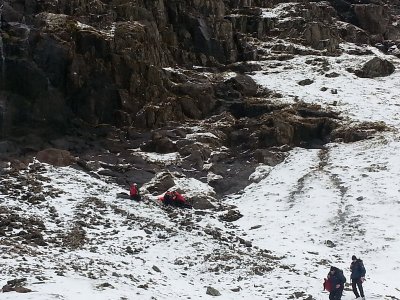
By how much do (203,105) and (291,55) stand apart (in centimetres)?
1620

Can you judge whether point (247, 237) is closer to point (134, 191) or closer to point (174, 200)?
point (174, 200)

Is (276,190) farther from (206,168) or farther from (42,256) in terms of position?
(42,256)

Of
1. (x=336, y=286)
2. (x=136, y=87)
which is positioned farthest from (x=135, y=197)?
(x=336, y=286)

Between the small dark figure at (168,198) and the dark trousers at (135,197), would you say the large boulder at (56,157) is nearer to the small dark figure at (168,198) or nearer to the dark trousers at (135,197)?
the dark trousers at (135,197)

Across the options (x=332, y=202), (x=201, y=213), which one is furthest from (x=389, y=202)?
(x=201, y=213)

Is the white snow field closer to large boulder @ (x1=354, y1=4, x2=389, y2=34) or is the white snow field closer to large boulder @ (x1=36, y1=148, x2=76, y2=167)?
large boulder @ (x1=36, y1=148, x2=76, y2=167)

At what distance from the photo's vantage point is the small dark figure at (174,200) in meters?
30.7

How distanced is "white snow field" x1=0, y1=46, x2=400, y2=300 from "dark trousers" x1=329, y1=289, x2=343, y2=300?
0.91 meters

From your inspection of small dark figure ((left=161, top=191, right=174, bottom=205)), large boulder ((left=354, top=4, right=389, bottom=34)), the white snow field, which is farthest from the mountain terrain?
large boulder ((left=354, top=4, right=389, bottom=34))

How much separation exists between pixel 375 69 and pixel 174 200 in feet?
100

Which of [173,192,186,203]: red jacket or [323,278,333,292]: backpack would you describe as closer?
[323,278,333,292]: backpack

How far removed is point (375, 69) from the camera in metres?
52.5

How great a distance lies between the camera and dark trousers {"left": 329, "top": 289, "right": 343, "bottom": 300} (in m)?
18.9

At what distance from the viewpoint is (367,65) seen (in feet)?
173
